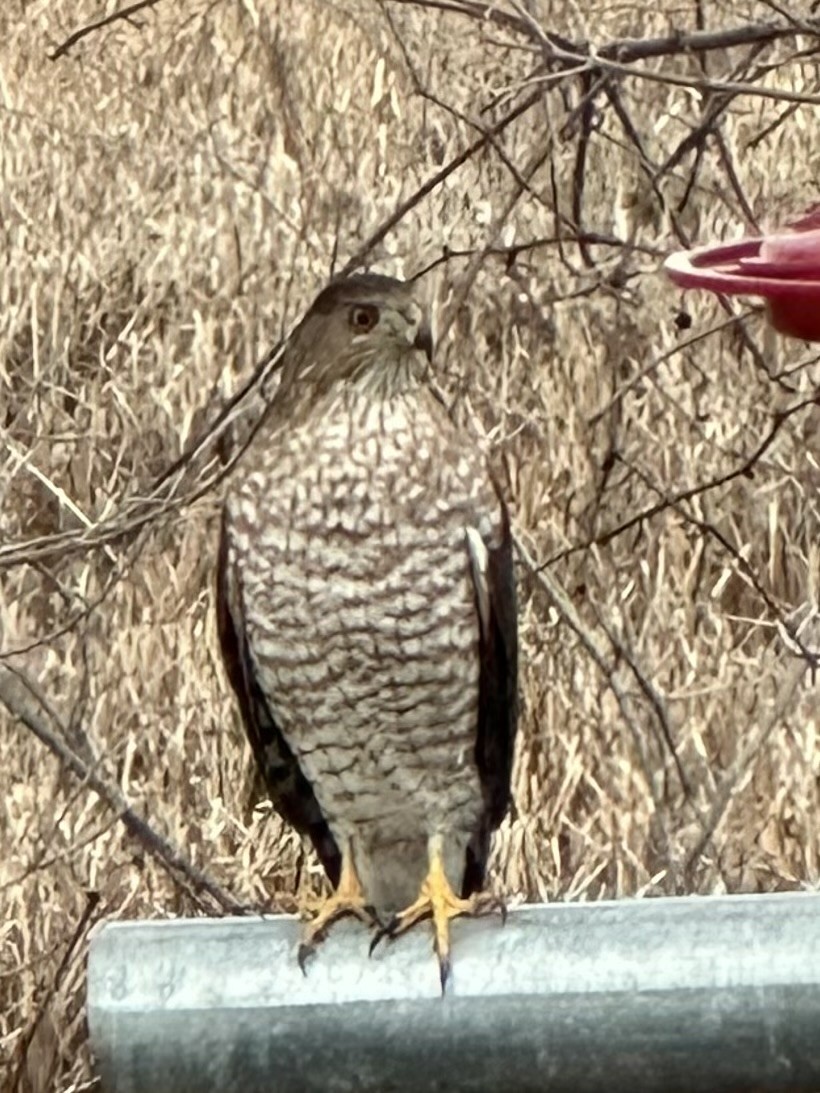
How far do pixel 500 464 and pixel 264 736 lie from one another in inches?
46.8

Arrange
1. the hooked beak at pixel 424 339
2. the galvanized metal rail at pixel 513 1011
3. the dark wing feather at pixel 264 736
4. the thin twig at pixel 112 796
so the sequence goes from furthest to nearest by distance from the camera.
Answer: the thin twig at pixel 112 796 → the dark wing feather at pixel 264 736 → the hooked beak at pixel 424 339 → the galvanized metal rail at pixel 513 1011

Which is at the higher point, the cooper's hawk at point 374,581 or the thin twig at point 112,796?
the cooper's hawk at point 374,581

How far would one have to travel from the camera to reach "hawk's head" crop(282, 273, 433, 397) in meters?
3.01

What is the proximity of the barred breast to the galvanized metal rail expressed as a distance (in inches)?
34.2

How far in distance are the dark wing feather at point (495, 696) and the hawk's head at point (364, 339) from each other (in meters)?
0.24

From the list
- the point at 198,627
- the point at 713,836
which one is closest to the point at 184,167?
the point at 198,627

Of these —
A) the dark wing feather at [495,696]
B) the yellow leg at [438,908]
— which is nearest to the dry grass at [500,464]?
the dark wing feather at [495,696]

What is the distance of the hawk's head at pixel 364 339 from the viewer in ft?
9.88

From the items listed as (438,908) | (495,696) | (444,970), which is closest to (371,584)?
(495,696)

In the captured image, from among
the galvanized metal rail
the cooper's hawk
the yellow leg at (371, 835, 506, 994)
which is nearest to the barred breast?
the cooper's hawk

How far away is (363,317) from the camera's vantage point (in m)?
3.04

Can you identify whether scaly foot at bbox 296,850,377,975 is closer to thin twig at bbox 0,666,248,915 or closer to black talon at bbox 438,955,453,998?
black talon at bbox 438,955,453,998

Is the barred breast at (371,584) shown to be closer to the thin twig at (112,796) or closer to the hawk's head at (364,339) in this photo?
the hawk's head at (364,339)

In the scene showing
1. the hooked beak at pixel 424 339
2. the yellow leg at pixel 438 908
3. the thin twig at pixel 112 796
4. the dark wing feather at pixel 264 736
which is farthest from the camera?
the thin twig at pixel 112 796
